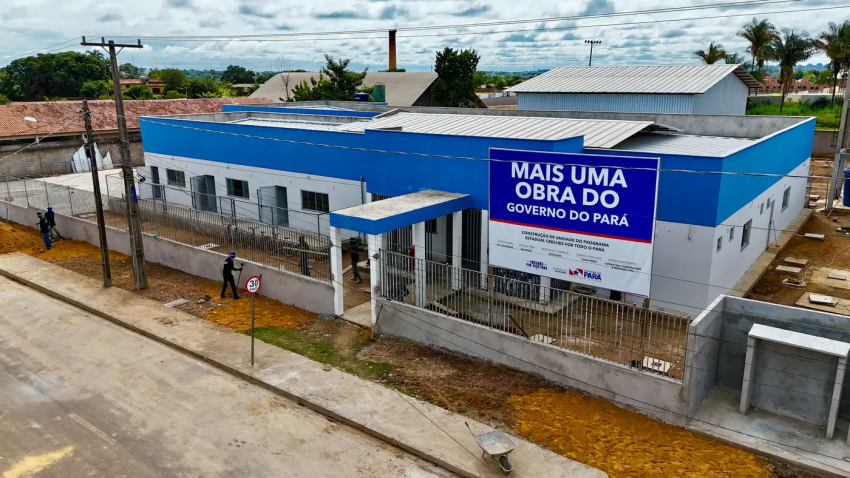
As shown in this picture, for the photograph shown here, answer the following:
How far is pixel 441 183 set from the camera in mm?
19359

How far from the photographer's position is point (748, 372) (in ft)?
37.9

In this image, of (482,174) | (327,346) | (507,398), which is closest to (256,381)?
(327,346)

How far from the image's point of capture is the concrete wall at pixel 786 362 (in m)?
11.1

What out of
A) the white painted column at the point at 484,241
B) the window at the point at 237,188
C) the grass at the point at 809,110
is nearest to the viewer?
the white painted column at the point at 484,241

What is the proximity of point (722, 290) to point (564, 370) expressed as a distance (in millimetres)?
6565

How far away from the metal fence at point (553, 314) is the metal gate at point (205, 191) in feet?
54.7

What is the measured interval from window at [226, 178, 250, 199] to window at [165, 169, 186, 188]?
13.3 feet

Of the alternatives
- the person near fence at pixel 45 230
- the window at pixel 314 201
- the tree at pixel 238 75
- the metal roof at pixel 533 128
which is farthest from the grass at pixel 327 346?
the tree at pixel 238 75

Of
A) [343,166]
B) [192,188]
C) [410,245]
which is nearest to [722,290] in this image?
[410,245]

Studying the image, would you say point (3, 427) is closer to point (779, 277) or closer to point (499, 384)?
point (499, 384)

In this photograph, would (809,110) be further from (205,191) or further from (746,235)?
(205,191)

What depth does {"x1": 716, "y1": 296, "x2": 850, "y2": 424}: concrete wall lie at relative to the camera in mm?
11148

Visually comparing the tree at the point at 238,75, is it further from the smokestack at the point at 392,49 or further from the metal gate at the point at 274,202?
the metal gate at the point at 274,202


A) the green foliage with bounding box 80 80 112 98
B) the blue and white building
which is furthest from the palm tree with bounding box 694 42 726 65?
the green foliage with bounding box 80 80 112 98
